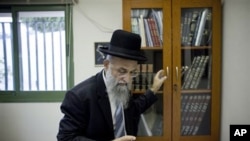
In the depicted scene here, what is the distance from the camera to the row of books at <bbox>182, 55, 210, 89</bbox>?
6.95 ft

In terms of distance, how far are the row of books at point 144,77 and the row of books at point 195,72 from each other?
11.6 inches

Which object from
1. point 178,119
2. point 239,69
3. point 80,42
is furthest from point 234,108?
point 80,42

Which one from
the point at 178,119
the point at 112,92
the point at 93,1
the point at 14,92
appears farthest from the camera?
the point at 14,92

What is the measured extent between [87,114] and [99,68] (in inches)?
41.3

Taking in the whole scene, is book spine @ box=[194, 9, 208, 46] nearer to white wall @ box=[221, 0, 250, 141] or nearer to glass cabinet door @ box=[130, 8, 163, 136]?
white wall @ box=[221, 0, 250, 141]

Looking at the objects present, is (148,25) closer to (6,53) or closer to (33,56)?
(33,56)

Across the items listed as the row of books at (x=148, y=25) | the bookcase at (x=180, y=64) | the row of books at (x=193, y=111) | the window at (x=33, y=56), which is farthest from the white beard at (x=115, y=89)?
the window at (x=33, y=56)

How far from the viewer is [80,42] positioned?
2.38m

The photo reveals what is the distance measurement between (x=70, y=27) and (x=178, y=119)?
1323 mm

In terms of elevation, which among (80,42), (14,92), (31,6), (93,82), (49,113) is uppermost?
(31,6)

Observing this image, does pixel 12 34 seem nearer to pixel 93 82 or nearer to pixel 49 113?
pixel 49 113

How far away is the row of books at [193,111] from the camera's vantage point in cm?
213

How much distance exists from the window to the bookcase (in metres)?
0.82

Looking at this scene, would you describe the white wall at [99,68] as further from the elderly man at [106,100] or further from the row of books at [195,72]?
the elderly man at [106,100]
